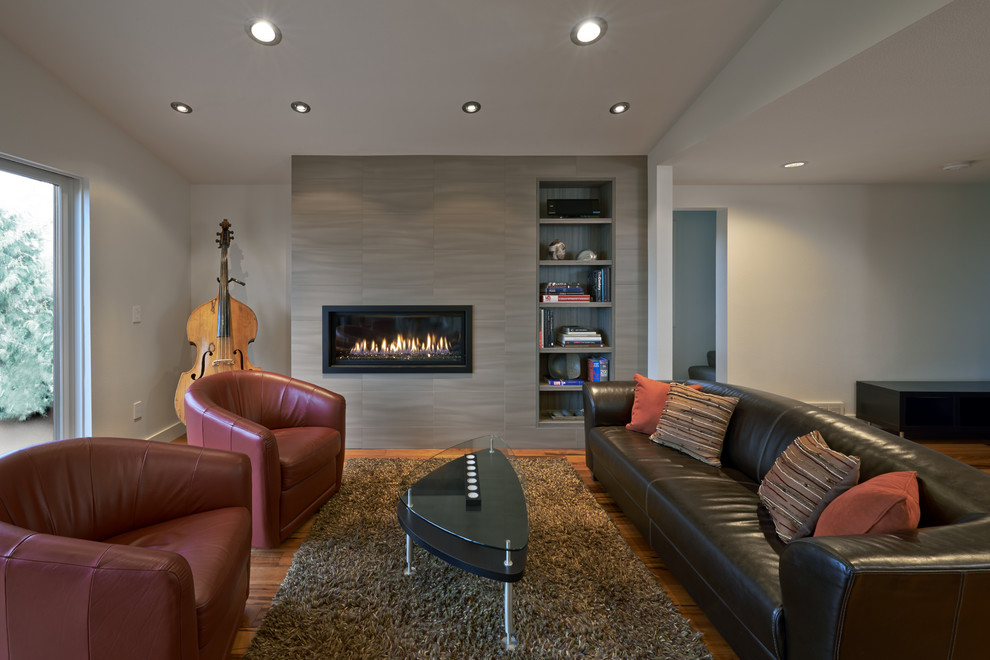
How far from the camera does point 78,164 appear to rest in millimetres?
2730

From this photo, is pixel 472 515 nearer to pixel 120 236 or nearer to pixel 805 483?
pixel 805 483

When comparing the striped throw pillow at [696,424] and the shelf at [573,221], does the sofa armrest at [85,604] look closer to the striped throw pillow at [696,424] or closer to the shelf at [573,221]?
the striped throw pillow at [696,424]

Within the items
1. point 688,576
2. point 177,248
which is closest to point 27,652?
point 688,576

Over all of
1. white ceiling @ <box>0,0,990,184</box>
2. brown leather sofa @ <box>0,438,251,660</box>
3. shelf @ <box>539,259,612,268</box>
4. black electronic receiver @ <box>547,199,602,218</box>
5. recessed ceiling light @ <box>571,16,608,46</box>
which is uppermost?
recessed ceiling light @ <box>571,16,608,46</box>

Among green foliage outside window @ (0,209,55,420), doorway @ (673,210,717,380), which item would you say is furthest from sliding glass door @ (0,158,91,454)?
doorway @ (673,210,717,380)

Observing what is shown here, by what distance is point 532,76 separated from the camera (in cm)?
249

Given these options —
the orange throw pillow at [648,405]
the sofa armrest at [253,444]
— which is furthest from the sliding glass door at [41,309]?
the orange throw pillow at [648,405]

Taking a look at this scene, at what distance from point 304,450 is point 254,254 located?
9.02ft

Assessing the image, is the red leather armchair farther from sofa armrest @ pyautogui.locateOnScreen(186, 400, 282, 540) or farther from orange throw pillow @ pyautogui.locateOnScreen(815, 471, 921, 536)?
orange throw pillow @ pyautogui.locateOnScreen(815, 471, 921, 536)

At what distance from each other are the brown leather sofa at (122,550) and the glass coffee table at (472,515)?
62cm

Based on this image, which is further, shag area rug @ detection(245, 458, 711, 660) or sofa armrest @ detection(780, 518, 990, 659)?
shag area rug @ detection(245, 458, 711, 660)

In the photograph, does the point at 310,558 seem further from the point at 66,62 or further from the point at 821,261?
the point at 821,261

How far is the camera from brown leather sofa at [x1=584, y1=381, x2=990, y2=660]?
37.5 inches

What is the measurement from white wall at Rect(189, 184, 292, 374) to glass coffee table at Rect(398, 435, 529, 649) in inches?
109
